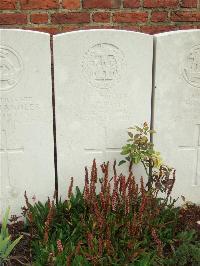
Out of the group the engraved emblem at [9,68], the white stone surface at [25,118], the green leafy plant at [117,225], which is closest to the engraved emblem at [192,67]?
the green leafy plant at [117,225]

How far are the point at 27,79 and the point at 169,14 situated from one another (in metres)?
1.87

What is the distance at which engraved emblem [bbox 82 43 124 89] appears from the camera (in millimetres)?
2832

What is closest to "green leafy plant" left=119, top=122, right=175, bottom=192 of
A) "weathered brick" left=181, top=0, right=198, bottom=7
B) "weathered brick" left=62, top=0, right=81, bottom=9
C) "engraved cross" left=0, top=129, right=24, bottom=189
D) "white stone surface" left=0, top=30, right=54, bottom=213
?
"white stone surface" left=0, top=30, right=54, bottom=213

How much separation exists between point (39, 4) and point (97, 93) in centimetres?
144

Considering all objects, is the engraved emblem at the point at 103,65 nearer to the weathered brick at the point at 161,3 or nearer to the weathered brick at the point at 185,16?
the weathered brick at the point at 161,3

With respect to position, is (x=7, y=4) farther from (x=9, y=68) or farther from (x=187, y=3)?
(x=187, y=3)

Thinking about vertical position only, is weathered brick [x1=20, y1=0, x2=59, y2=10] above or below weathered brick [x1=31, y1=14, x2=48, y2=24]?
above

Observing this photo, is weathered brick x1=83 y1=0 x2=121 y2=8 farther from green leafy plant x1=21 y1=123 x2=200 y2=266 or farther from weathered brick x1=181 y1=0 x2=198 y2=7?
green leafy plant x1=21 y1=123 x2=200 y2=266

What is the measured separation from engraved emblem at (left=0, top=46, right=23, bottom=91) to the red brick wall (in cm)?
123

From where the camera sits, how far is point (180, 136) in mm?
3074

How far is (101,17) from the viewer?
396cm

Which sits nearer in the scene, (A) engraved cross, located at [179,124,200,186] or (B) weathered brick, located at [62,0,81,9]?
(A) engraved cross, located at [179,124,200,186]

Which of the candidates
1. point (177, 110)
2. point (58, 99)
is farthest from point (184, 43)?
point (58, 99)

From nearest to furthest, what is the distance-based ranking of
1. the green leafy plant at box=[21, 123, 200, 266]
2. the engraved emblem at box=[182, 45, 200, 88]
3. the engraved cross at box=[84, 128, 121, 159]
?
1. the green leafy plant at box=[21, 123, 200, 266]
2. the engraved emblem at box=[182, 45, 200, 88]
3. the engraved cross at box=[84, 128, 121, 159]
